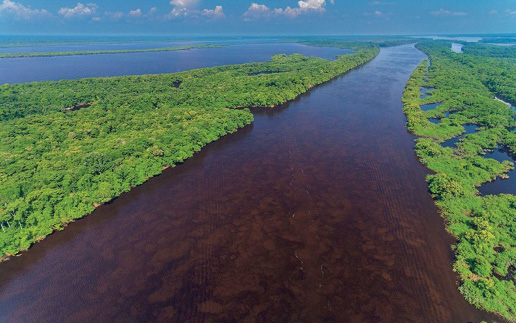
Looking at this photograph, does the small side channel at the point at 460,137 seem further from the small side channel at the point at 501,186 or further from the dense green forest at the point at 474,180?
the small side channel at the point at 501,186

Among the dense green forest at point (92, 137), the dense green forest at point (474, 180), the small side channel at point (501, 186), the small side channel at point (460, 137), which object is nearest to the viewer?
the dense green forest at point (474, 180)

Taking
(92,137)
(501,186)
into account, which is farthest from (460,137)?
(92,137)

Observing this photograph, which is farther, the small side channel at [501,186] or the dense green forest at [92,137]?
the small side channel at [501,186]

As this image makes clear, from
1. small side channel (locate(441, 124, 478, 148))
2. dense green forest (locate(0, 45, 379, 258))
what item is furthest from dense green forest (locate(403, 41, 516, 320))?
dense green forest (locate(0, 45, 379, 258))

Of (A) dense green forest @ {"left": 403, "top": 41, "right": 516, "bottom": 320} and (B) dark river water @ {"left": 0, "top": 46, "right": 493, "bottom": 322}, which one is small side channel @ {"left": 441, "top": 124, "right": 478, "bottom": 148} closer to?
(A) dense green forest @ {"left": 403, "top": 41, "right": 516, "bottom": 320}

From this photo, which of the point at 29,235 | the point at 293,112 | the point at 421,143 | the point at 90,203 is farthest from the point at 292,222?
the point at 293,112

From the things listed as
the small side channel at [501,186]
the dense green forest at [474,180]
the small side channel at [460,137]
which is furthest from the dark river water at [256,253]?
the small side channel at [460,137]
